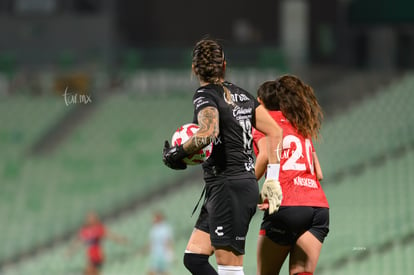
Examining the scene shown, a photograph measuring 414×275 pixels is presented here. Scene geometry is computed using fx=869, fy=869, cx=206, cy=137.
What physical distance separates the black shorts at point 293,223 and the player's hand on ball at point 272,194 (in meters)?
0.24

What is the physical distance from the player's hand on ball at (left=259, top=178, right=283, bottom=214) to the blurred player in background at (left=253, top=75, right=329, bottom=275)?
254mm

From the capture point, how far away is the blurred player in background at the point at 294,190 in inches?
240

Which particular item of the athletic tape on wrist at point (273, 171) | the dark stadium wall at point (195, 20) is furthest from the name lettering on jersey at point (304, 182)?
the dark stadium wall at point (195, 20)

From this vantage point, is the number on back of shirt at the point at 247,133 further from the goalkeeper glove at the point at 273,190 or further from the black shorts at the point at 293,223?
the black shorts at the point at 293,223

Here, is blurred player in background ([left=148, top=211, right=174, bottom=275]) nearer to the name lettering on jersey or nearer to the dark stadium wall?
the dark stadium wall

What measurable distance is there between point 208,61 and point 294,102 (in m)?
0.81

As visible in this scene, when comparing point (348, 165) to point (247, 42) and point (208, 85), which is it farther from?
point (208, 85)

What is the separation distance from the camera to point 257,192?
19.3 ft

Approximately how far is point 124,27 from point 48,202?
701 centimetres

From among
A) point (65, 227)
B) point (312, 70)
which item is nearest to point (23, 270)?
point (65, 227)

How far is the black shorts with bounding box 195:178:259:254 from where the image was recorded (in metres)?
5.75

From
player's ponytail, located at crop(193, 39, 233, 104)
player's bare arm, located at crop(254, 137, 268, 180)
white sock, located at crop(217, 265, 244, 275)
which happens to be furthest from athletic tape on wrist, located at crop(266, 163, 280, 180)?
white sock, located at crop(217, 265, 244, 275)

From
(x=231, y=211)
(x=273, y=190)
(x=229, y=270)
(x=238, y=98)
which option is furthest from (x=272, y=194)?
(x=238, y=98)

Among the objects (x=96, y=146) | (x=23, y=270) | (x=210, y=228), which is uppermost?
(x=210, y=228)
